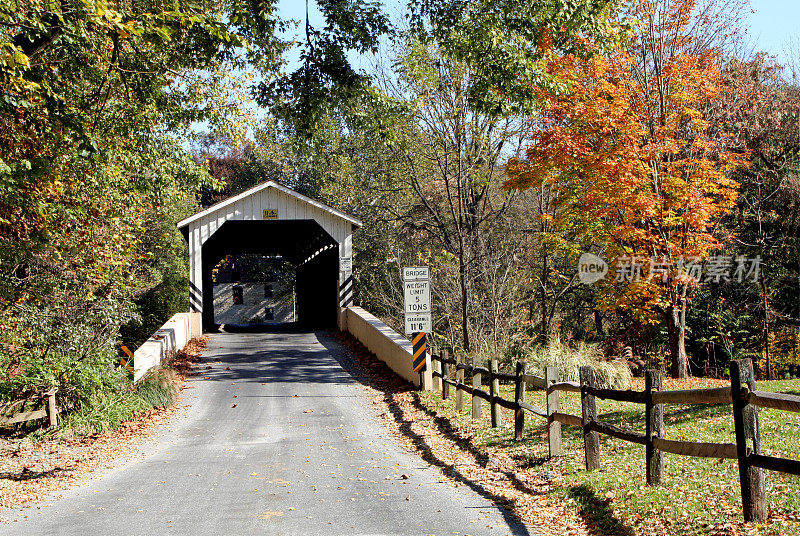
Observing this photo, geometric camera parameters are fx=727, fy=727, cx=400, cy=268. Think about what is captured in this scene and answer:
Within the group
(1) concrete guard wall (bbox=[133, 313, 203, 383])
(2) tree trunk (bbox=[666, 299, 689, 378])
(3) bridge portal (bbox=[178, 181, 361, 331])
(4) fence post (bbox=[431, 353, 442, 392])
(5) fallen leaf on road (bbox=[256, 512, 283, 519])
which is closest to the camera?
(5) fallen leaf on road (bbox=[256, 512, 283, 519])

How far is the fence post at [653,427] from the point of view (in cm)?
682

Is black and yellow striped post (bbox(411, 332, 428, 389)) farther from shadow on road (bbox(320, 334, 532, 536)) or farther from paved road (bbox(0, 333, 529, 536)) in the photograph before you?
paved road (bbox(0, 333, 529, 536))

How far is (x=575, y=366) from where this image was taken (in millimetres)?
15859

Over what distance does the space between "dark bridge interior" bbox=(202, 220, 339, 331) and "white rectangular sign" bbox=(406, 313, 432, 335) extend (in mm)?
12811

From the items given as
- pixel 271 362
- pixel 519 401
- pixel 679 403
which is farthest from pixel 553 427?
pixel 271 362

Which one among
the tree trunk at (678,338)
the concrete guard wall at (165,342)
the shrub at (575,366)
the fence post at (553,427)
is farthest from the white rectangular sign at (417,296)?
the tree trunk at (678,338)

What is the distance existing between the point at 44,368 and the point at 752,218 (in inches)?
836

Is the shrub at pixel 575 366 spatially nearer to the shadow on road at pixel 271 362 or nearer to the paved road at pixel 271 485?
the paved road at pixel 271 485

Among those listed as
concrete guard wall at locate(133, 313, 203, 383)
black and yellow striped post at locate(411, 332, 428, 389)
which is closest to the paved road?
black and yellow striped post at locate(411, 332, 428, 389)

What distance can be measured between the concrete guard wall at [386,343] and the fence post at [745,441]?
394 inches

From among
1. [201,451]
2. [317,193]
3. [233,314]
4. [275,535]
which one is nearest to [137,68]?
[201,451]

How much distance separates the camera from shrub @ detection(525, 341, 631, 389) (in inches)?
609

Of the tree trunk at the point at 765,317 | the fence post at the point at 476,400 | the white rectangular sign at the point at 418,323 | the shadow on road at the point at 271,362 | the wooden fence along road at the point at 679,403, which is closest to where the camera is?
the wooden fence along road at the point at 679,403

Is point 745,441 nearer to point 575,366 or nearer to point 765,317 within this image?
point 575,366
